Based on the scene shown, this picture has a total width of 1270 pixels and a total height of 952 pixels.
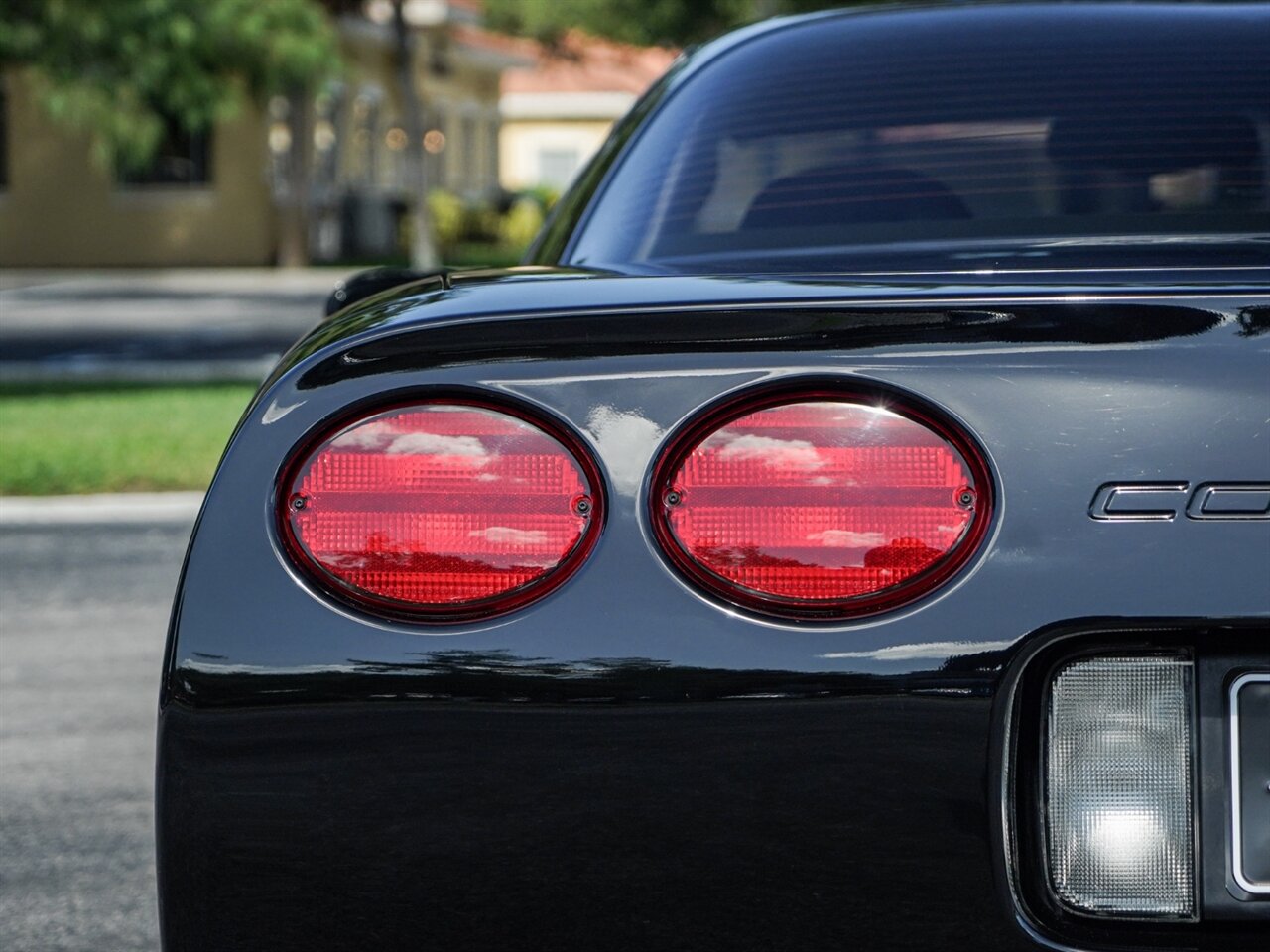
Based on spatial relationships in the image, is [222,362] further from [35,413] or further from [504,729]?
[504,729]

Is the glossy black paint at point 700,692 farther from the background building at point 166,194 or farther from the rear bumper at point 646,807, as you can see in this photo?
the background building at point 166,194

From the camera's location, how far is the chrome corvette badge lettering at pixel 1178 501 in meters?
1.47

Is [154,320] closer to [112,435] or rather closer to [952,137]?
[112,435]

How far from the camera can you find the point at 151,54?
51.2 ft

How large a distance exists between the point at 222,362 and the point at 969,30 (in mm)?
10978

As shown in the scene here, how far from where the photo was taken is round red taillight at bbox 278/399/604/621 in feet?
5.16

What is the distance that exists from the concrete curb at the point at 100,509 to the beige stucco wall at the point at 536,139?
4778cm

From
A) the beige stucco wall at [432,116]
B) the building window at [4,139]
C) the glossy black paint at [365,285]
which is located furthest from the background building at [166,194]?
the glossy black paint at [365,285]

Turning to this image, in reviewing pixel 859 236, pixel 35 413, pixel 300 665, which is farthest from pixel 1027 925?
pixel 35 413

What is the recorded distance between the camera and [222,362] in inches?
523

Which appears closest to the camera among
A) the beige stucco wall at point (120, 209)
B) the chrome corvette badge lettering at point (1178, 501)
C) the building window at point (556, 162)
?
the chrome corvette badge lettering at point (1178, 501)

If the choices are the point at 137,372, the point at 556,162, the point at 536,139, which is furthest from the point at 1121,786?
the point at 556,162

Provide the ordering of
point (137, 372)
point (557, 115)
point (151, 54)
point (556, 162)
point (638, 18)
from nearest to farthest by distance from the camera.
A: point (137, 372), point (151, 54), point (638, 18), point (557, 115), point (556, 162)

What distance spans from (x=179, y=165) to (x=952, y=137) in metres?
27.7
